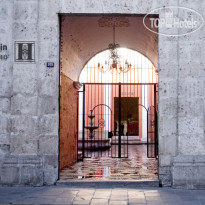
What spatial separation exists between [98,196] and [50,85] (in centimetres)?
244

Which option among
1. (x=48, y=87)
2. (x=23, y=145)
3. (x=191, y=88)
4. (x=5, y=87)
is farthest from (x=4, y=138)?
(x=191, y=88)

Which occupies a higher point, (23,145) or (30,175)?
(23,145)

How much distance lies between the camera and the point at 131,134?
2338cm

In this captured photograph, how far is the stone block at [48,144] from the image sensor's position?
268 inches

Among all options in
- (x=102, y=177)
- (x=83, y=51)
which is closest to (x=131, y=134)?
(x=83, y=51)

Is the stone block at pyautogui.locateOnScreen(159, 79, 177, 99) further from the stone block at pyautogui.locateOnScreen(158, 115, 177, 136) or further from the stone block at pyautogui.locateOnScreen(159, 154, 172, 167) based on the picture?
the stone block at pyautogui.locateOnScreen(159, 154, 172, 167)

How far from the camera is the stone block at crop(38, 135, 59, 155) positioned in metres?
6.80

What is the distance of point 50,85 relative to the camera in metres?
6.88

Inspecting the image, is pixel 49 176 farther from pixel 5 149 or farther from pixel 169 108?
pixel 169 108

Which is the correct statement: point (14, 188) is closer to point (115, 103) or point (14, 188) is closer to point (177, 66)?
point (177, 66)

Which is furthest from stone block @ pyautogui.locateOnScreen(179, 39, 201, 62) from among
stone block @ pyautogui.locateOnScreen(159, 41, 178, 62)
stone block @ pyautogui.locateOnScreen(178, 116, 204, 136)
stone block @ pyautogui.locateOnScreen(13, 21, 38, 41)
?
stone block @ pyautogui.locateOnScreen(13, 21, 38, 41)

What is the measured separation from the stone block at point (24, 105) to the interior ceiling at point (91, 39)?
2.46 metres

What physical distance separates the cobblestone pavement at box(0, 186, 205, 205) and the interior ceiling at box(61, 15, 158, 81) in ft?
12.7

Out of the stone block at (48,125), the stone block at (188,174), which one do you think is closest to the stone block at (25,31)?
the stone block at (48,125)
